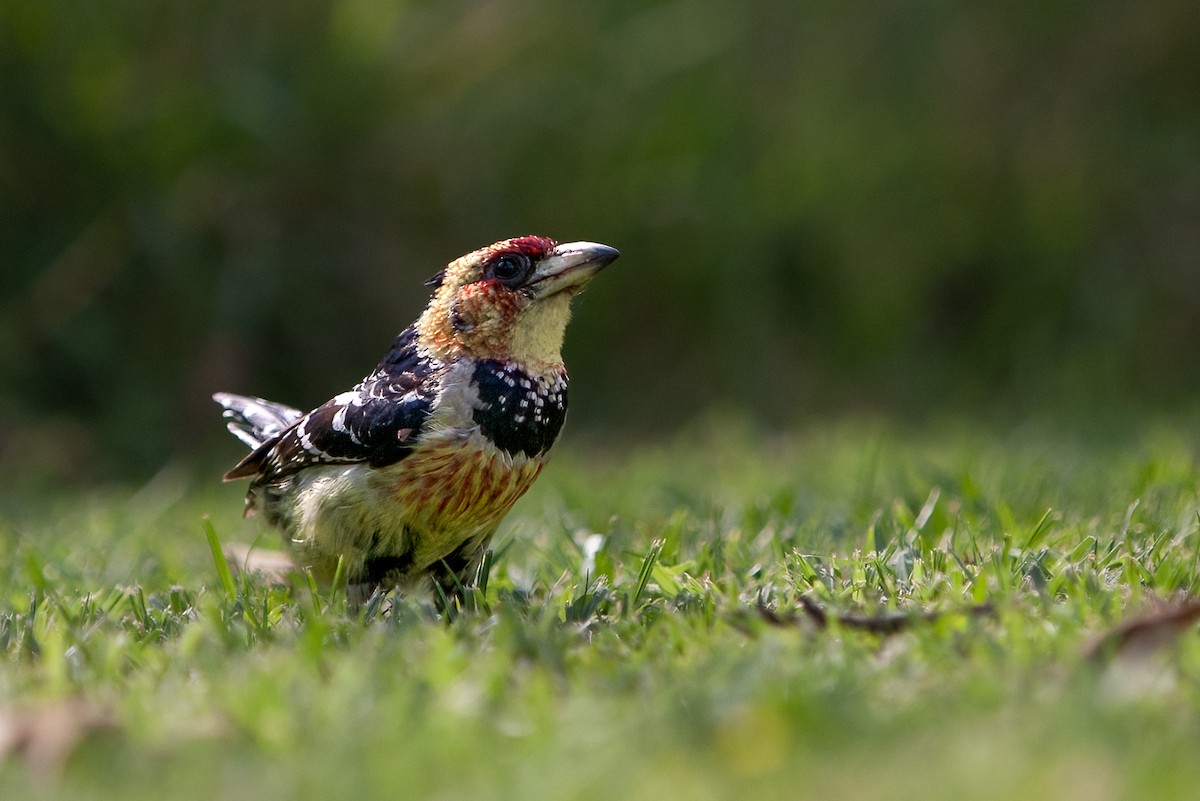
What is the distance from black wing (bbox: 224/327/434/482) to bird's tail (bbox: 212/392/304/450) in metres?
0.46

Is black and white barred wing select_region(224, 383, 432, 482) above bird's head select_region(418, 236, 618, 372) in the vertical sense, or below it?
below

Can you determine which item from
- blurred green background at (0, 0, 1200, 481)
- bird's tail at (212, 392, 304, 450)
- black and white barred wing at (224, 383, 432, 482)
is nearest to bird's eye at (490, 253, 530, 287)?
black and white barred wing at (224, 383, 432, 482)

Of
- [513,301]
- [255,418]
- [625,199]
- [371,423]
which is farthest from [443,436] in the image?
[625,199]

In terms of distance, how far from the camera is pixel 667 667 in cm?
267

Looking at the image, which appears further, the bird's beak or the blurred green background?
the blurred green background

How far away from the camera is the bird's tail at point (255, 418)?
4.55 metres

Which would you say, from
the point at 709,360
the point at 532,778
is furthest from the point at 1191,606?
the point at 709,360

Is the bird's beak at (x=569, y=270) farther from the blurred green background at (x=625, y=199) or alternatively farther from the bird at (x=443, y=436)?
the blurred green background at (x=625, y=199)

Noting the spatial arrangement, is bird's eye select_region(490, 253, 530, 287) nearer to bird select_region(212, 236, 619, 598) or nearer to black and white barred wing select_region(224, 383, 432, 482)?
bird select_region(212, 236, 619, 598)

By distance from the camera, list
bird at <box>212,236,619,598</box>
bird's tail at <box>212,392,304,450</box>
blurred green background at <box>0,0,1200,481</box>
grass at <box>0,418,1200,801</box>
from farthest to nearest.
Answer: blurred green background at <box>0,0,1200,481</box>
bird's tail at <box>212,392,304,450</box>
bird at <box>212,236,619,598</box>
grass at <box>0,418,1200,801</box>

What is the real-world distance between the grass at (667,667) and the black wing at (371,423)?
0.35 meters

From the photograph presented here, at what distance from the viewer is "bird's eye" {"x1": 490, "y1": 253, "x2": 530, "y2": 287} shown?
384cm

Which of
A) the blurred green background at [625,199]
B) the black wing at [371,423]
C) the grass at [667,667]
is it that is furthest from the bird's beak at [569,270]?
the blurred green background at [625,199]

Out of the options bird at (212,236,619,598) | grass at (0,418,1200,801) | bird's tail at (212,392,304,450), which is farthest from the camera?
bird's tail at (212,392,304,450)
